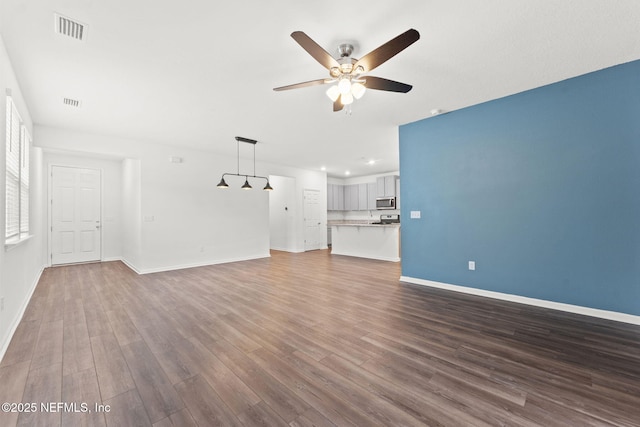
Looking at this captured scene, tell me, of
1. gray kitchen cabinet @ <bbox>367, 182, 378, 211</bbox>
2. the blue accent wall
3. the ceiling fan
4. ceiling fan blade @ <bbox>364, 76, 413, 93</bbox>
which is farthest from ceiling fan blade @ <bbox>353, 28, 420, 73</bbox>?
gray kitchen cabinet @ <bbox>367, 182, 378, 211</bbox>

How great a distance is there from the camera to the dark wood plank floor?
1.60 m

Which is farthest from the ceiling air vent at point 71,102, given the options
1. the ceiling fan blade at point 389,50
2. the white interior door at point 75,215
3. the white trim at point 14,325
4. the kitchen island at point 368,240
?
the kitchen island at point 368,240

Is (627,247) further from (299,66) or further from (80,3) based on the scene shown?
(80,3)

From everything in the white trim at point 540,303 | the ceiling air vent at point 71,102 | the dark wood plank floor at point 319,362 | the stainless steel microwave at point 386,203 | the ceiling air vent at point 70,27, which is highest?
the ceiling air vent at point 70,27

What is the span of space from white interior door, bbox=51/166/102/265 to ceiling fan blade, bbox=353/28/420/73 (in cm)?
744

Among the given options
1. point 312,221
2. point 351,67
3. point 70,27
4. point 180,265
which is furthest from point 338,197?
point 70,27

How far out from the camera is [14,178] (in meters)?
3.03

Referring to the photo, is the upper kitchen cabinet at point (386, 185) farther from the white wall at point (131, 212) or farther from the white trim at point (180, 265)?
the white wall at point (131, 212)

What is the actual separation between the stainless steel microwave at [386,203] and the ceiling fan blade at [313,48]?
731cm

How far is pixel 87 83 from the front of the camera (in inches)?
123

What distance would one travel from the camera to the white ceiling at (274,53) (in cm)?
203

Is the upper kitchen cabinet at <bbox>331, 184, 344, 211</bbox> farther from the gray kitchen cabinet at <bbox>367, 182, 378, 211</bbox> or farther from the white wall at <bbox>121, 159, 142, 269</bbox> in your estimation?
the white wall at <bbox>121, 159, 142, 269</bbox>

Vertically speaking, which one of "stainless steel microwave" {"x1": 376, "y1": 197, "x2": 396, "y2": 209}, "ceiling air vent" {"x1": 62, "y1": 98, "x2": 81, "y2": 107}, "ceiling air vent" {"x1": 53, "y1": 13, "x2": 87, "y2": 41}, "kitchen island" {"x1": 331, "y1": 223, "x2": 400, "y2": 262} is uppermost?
"ceiling air vent" {"x1": 53, "y1": 13, "x2": 87, "y2": 41}

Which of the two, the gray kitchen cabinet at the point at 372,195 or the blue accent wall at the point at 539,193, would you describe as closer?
A: the blue accent wall at the point at 539,193
